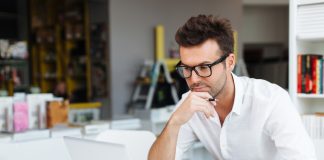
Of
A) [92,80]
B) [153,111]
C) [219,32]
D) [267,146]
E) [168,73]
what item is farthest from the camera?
[92,80]

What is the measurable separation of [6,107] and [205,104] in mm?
1729

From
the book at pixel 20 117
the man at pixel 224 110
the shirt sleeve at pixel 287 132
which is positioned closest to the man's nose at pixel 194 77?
the man at pixel 224 110

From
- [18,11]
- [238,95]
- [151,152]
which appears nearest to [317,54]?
[238,95]

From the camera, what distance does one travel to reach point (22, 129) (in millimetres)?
2961

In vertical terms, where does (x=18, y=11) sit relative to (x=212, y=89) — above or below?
above

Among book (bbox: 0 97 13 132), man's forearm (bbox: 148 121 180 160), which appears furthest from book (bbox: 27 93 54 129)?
man's forearm (bbox: 148 121 180 160)

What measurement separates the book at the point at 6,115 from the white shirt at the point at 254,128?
147 centimetres

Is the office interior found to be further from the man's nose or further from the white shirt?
the man's nose

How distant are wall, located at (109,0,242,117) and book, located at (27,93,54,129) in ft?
6.86

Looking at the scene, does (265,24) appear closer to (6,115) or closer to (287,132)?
(6,115)

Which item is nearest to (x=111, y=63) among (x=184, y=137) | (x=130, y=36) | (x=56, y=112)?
(x=130, y=36)

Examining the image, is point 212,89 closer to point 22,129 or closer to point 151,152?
point 151,152

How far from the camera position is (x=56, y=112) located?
311 centimetres

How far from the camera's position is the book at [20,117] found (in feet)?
9.61
